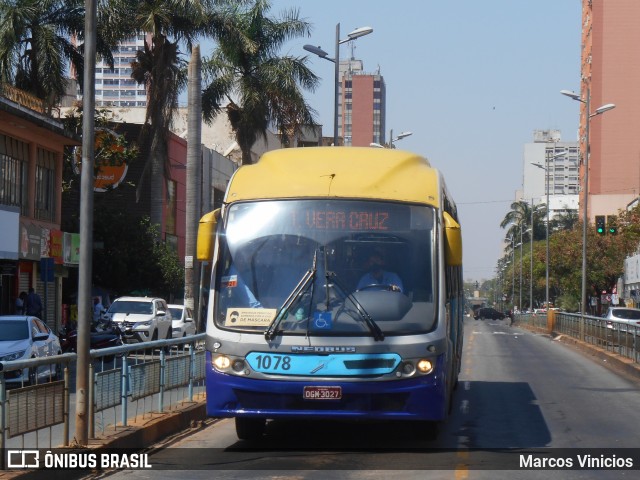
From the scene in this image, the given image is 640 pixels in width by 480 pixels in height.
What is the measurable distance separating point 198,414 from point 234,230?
11.7ft

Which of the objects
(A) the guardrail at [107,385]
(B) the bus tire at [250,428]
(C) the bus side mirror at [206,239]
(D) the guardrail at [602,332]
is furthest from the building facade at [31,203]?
(C) the bus side mirror at [206,239]

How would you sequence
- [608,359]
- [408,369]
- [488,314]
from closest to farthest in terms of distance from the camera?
1. [408,369]
2. [608,359]
3. [488,314]

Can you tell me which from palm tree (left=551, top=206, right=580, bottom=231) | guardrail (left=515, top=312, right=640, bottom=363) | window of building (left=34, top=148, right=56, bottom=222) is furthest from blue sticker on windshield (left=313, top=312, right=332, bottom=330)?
palm tree (left=551, top=206, right=580, bottom=231)

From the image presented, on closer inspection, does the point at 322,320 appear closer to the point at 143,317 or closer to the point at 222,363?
the point at 222,363

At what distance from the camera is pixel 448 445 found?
12.9 meters

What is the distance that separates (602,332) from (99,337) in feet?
51.5

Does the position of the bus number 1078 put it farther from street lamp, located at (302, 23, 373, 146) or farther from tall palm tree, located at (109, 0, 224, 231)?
tall palm tree, located at (109, 0, 224, 231)

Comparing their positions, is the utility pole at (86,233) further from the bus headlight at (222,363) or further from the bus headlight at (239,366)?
the bus headlight at (239,366)

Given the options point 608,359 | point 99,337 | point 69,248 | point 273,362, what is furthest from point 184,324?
point 273,362

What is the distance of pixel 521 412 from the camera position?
16.8 m

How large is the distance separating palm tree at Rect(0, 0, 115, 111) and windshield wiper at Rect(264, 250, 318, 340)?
98.2 ft

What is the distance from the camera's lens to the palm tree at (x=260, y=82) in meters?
44.4

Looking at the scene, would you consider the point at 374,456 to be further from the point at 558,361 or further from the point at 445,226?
the point at 558,361

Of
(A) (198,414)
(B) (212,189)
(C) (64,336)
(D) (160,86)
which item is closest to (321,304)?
(A) (198,414)
